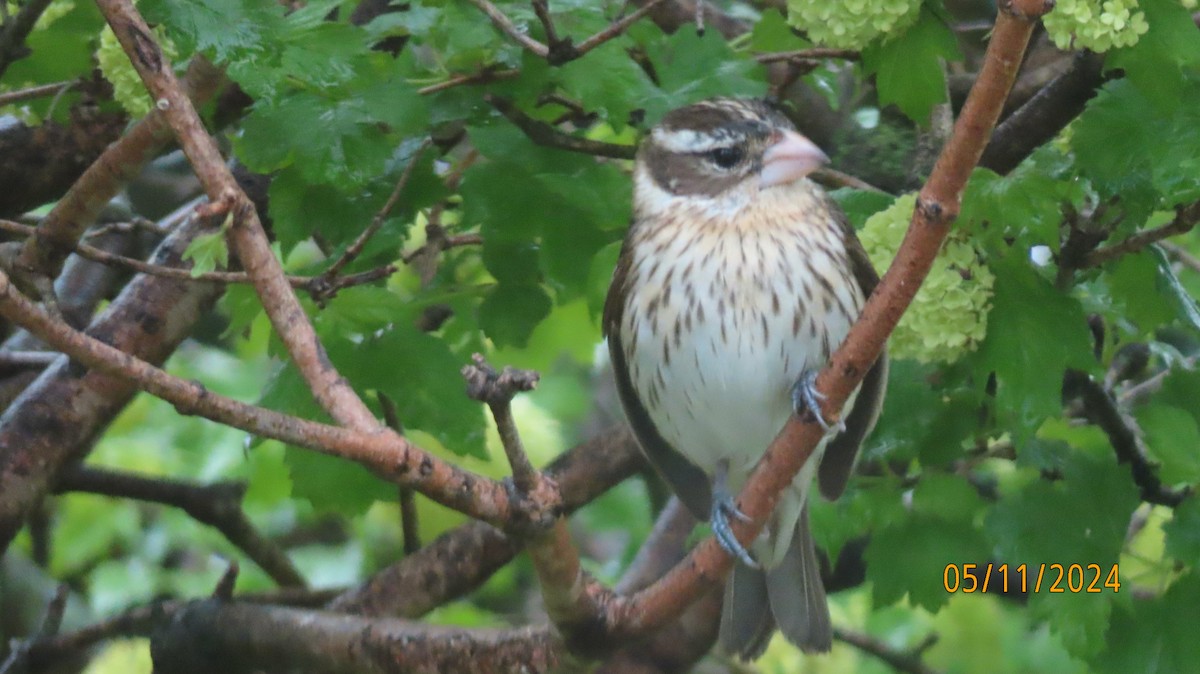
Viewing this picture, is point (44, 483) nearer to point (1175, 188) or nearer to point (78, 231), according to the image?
point (78, 231)

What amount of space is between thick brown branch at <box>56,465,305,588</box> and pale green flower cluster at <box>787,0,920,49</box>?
1.86 m

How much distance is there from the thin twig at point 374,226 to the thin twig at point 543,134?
157 mm

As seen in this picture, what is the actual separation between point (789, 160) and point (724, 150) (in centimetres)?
17

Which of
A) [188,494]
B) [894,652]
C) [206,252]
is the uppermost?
[206,252]

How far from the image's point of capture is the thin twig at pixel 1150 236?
2.26 metres

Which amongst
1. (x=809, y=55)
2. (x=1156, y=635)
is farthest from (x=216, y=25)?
(x=1156, y=635)

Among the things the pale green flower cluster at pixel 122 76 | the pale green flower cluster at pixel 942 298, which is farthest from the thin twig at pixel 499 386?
the pale green flower cluster at pixel 122 76

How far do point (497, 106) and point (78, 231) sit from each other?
82cm

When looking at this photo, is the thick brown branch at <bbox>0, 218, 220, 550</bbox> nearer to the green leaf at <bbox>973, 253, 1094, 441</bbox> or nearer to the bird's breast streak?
the bird's breast streak

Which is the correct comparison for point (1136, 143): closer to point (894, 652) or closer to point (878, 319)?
point (878, 319)

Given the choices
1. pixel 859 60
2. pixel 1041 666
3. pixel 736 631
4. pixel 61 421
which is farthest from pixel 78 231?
pixel 1041 666

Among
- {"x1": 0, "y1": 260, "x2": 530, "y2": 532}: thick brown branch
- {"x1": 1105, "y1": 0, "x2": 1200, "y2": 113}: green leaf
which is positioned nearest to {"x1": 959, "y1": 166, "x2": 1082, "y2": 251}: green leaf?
{"x1": 1105, "y1": 0, "x2": 1200, "y2": 113}: green leaf

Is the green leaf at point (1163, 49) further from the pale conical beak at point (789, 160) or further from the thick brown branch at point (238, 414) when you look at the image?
the thick brown branch at point (238, 414)

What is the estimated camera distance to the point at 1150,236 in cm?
232
